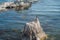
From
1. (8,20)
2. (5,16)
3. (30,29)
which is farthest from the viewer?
(5,16)

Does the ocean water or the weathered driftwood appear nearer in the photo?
the weathered driftwood

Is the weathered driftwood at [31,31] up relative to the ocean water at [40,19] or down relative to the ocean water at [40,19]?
up

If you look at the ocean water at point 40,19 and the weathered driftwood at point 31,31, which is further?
the ocean water at point 40,19

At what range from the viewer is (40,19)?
38.5 metres

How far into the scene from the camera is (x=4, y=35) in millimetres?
29656

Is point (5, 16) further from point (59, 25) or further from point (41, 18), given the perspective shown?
point (59, 25)

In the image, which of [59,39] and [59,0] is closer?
[59,39]

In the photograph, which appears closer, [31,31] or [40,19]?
[31,31]

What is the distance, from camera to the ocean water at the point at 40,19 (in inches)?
1201

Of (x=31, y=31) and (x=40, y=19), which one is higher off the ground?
(x=31, y=31)

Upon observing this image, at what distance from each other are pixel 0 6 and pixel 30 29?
25241mm

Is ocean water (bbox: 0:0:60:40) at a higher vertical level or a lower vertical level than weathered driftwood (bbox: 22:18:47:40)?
lower

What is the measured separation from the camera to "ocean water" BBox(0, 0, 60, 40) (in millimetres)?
30494

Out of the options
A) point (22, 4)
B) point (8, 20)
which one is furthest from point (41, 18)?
point (22, 4)
